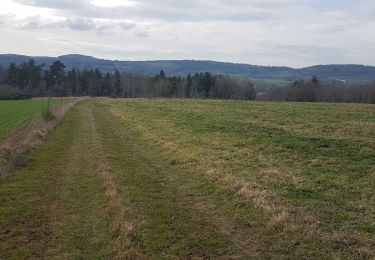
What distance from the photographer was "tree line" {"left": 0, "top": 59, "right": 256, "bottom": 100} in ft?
417

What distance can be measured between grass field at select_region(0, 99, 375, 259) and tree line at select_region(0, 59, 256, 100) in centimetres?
10811

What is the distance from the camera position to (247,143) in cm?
1942

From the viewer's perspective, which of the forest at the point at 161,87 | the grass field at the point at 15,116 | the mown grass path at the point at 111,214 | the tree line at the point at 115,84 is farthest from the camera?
the tree line at the point at 115,84

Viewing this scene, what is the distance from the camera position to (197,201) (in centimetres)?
1100

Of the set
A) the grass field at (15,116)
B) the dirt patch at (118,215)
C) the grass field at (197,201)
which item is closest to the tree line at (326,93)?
the grass field at (15,116)

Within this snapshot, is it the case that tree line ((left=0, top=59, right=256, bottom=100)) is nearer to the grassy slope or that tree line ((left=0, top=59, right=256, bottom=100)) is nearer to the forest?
the forest

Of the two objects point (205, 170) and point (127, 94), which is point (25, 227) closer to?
point (205, 170)

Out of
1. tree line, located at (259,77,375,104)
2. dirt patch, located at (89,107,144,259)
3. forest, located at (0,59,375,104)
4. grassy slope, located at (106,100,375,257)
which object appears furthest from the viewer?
forest, located at (0,59,375,104)

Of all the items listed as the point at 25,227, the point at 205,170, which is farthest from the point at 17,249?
the point at 205,170

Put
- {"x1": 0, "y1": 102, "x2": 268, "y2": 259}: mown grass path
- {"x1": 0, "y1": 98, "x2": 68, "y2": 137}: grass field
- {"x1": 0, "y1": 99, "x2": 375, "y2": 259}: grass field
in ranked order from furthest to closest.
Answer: {"x1": 0, "y1": 98, "x2": 68, "y2": 137}: grass field < {"x1": 0, "y1": 99, "x2": 375, "y2": 259}: grass field < {"x1": 0, "y1": 102, "x2": 268, "y2": 259}: mown grass path

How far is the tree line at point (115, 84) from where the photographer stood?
127250 millimetres

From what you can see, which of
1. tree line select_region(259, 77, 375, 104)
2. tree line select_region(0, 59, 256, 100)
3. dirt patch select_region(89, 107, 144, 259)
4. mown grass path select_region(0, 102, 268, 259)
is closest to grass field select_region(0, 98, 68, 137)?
mown grass path select_region(0, 102, 268, 259)

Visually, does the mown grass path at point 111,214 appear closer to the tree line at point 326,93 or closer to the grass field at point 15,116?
the grass field at point 15,116

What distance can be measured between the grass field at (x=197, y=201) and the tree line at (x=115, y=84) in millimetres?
108107
